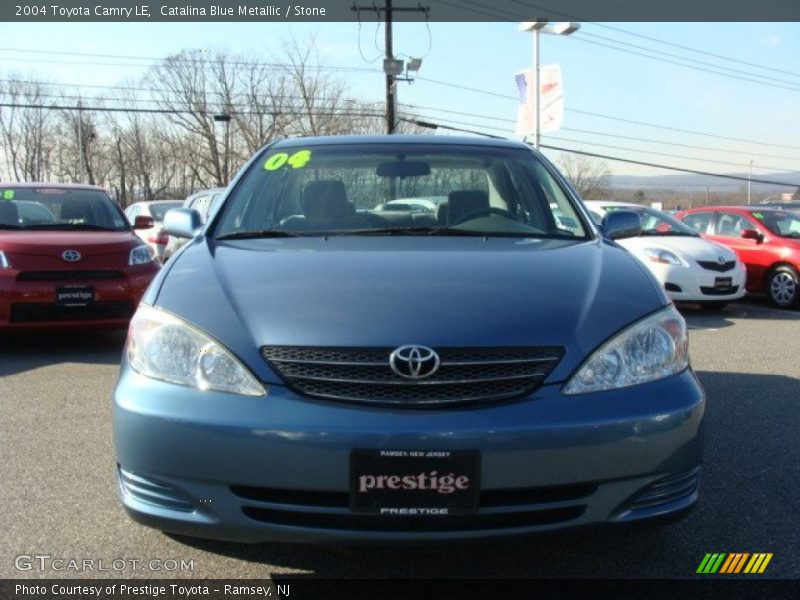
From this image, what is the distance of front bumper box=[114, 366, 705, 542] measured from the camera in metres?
2.18

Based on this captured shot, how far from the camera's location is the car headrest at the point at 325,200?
11.6 ft

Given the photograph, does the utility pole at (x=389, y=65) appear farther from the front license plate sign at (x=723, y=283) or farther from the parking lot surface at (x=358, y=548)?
the parking lot surface at (x=358, y=548)

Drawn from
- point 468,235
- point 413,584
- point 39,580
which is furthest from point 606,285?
point 39,580

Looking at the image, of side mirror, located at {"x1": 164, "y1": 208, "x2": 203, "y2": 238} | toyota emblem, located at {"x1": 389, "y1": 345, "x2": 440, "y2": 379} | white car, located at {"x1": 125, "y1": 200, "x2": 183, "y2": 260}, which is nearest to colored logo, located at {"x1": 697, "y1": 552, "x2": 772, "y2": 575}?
toyota emblem, located at {"x1": 389, "y1": 345, "x2": 440, "y2": 379}

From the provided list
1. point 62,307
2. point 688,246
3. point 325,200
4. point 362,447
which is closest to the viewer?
point 362,447

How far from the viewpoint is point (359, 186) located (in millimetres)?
3783

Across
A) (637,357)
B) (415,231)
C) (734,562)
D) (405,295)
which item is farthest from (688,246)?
(405,295)

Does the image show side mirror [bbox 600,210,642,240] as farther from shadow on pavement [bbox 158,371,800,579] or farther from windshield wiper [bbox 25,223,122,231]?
windshield wiper [bbox 25,223,122,231]

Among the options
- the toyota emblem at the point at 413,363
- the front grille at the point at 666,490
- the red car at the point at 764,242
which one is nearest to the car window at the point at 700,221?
the red car at the point at 764,242

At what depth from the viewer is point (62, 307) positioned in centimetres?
666

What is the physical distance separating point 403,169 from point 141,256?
413cm

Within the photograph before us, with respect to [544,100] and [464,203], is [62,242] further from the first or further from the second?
[544,100]

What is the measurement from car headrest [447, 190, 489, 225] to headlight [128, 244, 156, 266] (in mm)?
4263

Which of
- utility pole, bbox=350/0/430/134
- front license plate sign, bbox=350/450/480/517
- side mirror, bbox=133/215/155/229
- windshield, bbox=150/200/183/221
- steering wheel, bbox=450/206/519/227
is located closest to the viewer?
front license plate sign, bbox=350/450/480/517
